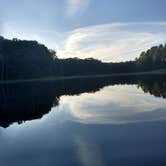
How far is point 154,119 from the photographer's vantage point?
24750 mm

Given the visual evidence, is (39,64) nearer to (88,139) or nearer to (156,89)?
(156,89)

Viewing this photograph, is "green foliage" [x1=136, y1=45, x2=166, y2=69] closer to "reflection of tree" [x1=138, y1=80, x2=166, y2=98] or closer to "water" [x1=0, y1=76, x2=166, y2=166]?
"reflection of tree" [x1=138, y1=80, x2=166, y2=98]

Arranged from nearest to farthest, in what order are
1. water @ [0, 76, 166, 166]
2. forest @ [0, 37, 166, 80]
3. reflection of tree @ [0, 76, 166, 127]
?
1. water @ [0, 76, 166, 166]
2. reflection of tree @ [0, 76, 166, 127]
3. forest @ [0, 37, 166, 80]

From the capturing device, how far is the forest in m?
120

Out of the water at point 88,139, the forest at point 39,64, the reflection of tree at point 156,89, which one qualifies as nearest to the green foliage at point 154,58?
the forest at point 39,64

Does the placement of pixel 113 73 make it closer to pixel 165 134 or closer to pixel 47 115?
pixel 47 115

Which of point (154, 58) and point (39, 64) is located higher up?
point (154, 58)

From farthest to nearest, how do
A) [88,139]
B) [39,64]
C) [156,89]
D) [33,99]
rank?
1. [39,64]
2. [156,89]
3. [33,99]
4. [88,139]

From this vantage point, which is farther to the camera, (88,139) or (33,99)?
(33,99)

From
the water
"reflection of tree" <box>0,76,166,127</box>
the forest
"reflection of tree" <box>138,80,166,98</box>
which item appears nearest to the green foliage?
the forest

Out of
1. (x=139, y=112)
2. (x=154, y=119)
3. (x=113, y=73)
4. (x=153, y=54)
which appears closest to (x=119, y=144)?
(x=154, y=119)

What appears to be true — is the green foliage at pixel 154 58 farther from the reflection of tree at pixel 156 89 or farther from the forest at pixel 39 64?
the reflection of tree at pixel 156 89

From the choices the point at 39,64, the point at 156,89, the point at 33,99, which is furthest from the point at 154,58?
the point at 33,99

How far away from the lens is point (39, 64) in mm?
124438
